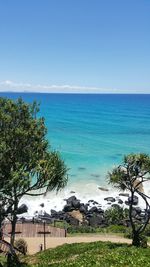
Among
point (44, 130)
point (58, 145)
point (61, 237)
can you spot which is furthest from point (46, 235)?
point (58, 145)

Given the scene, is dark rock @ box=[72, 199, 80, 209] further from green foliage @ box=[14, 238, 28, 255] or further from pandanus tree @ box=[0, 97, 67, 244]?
pandanus tree @ box=[0, 97, 67, 244]

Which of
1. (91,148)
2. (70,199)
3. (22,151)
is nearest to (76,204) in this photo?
(70,199)

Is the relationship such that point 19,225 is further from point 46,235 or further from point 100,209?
point 100,209

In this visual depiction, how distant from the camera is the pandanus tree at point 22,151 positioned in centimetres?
2730

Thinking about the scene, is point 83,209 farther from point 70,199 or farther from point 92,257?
point 92,257

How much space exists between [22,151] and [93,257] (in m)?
9.34

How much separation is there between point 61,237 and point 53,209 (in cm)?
1798

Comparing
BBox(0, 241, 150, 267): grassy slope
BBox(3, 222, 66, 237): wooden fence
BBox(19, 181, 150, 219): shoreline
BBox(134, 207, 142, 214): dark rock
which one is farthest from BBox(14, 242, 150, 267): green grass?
BBox(134, 207, 142, 214): dark rock

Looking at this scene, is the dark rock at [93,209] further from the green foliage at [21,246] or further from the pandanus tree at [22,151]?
the pandanus tree at [22,151]

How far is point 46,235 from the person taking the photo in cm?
4031

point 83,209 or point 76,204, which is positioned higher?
point 76,204

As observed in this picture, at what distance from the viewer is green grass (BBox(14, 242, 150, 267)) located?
2072 centimetres

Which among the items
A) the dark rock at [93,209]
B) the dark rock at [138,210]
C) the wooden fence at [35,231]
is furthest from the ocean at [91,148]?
the wooden fence at [35,231]

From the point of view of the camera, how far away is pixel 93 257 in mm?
23625
